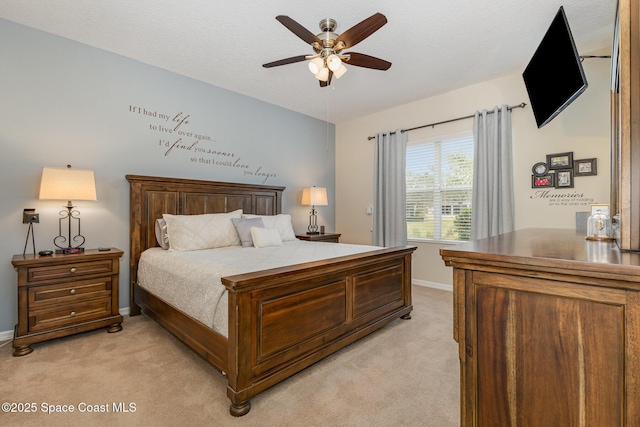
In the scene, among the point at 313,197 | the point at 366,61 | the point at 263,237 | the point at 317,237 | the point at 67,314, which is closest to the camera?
the point at 366,61

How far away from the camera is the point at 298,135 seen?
16.2ft

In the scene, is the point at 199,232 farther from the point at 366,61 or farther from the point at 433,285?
the point at 433,285

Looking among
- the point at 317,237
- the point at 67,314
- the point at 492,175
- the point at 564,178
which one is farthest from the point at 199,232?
the point at 564,178

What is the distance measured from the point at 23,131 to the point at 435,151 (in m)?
4.61

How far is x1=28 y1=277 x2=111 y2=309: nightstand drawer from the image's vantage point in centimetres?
237

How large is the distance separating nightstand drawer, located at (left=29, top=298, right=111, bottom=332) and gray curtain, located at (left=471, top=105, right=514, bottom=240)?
409 centimetres

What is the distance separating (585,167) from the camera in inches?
122

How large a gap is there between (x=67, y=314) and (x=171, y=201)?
4.62 ft

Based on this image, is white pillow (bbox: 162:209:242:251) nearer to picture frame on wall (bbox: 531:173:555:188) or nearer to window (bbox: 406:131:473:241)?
window (bbox: 406:131:473:241)

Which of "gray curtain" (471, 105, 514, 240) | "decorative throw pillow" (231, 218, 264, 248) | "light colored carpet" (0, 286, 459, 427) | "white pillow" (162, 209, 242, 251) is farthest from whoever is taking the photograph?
"gray curtain" (471, 105, 514, 240)

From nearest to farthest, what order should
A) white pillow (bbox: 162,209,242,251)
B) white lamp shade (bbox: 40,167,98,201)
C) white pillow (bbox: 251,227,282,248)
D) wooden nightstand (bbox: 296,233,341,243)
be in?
white lamp shade (bbox: 40,167,98,201) → white pillow (bbox: 162,209,242,251) → white pillow (bbox: 251,227,282,248) → wooden nightstand (bbox: 296,233,341,243)

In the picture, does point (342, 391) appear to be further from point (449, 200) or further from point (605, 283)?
point (449, 200)

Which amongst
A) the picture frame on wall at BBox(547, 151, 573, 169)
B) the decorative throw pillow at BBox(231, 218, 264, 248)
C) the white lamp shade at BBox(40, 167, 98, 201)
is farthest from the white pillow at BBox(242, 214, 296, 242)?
the picture frame on wall at BBox(547, 151, 573, 169)

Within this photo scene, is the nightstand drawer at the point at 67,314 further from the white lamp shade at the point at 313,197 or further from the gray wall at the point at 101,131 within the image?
the white lamp shade at the point at 313,197
